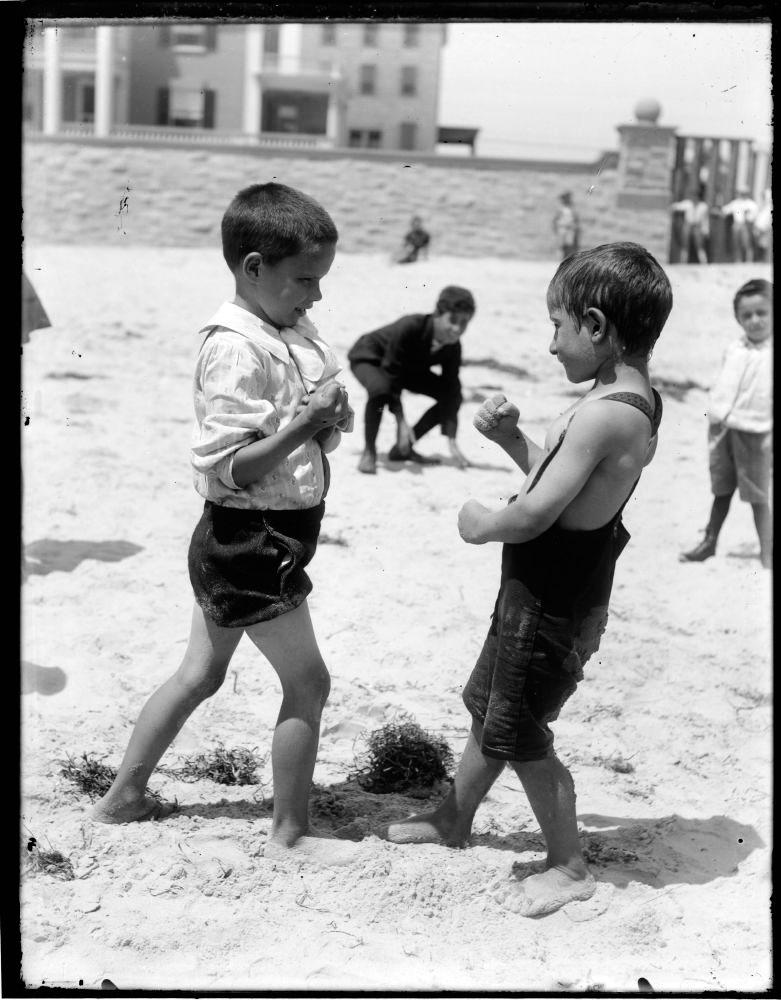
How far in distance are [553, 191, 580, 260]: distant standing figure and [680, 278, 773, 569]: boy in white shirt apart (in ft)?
43.7

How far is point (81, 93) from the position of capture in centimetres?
3381

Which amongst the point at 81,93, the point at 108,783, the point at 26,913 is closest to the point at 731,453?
the point at 108,783

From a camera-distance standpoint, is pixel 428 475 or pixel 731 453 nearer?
pixel 731 453

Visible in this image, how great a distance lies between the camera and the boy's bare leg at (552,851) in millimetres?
2895

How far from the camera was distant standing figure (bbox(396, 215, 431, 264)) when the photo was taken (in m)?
17.5

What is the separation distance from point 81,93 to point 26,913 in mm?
34187

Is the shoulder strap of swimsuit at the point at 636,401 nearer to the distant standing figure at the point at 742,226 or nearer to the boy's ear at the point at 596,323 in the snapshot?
the boy's ear at the point at 596,323

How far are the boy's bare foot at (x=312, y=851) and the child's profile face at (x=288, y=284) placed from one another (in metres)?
1.28

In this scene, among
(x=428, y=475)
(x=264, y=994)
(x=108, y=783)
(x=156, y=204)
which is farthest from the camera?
(x=156, y=204)

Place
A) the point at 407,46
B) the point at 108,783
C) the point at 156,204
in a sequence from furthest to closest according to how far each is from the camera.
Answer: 1. the point at 407,46
2. the point at 156,204
3. the point at 108,783

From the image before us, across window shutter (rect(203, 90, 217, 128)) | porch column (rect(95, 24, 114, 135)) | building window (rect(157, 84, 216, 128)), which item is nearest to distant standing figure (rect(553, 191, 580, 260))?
building window (rect(157, 84, 216, 128))

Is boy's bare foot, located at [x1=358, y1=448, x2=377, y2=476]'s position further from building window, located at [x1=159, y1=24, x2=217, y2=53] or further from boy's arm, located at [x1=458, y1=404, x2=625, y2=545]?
building window, located at [x1=159, y1=24, x2=217, y2=53]

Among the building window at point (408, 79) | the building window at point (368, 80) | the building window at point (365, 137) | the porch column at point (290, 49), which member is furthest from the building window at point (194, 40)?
the building window at point (408, 79)

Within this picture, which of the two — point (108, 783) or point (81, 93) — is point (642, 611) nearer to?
point (108, 783)
